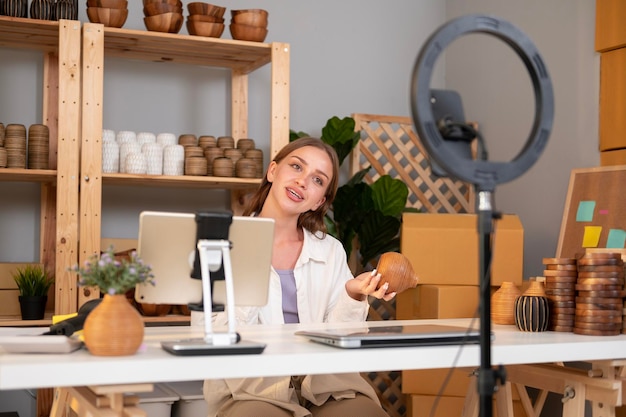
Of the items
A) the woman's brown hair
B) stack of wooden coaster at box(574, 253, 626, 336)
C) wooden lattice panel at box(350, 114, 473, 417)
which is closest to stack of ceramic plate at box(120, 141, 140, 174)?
the woman's brown hair

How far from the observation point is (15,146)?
10.2 feet

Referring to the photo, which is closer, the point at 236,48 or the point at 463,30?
the point at 463,30

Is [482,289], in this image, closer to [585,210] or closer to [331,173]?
[331,173]

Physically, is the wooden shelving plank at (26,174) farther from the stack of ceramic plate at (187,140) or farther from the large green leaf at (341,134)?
the large green leaf at (341,134)

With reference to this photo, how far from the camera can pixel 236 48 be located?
3.46 metres

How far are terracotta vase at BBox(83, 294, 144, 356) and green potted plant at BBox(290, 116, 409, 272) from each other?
7.70 feet

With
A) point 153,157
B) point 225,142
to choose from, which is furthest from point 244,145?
point 153,157

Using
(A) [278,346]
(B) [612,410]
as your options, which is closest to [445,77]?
(B) [612,410]

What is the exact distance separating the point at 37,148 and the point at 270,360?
79.7 inches

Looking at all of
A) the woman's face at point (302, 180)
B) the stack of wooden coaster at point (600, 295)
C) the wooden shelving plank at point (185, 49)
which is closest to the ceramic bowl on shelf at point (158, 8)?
the wooden shelving plank at point (185, 49)

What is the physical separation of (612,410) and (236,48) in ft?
7.12

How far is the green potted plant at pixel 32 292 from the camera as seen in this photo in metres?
3.10

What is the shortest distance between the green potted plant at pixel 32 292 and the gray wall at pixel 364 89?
46 centimetres

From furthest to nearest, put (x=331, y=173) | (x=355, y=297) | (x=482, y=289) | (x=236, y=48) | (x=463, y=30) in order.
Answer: (x=236, y=48), (x=331, y=173), (x=355, y=297), (x=463, y=30), (x=482, y=289)
